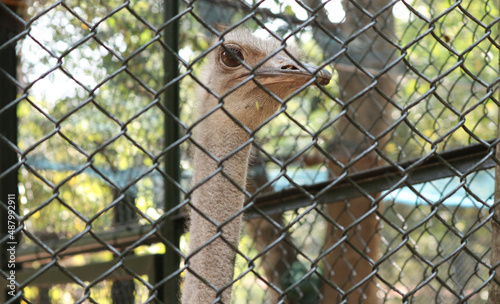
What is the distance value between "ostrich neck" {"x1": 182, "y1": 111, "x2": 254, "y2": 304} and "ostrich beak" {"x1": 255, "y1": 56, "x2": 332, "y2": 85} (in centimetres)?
23

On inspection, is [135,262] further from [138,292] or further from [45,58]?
[45,58]

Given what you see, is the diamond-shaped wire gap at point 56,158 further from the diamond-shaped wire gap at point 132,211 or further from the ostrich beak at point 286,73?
the ostrich beak at point 286,73

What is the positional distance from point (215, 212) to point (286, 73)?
57cm

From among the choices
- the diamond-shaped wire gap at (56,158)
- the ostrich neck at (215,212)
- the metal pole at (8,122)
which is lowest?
the ostrich neck at (215,212)

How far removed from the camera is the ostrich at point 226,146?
2.19 m

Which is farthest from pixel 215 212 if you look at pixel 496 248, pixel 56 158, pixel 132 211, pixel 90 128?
pixel 56 158

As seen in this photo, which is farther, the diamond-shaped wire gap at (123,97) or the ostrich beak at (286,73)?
the diamond-shaped wire gap at (123,97)

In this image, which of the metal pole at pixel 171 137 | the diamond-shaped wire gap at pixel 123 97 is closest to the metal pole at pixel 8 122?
the metal pole at pixel 171 137

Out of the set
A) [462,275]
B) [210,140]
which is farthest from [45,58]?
[462,275]

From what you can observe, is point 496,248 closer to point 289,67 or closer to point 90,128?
point 289,67

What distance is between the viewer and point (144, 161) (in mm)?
4777

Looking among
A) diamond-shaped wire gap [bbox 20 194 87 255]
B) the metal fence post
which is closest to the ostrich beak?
the metal fence post

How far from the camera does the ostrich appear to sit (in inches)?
86.2

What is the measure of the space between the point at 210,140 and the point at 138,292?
265 centimetres
